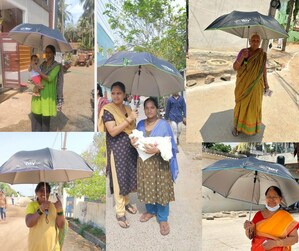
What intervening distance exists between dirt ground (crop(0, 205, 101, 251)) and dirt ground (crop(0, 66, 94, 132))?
86 cm

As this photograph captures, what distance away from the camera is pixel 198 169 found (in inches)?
160

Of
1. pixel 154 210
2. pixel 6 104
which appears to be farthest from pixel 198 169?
pixel 6 104

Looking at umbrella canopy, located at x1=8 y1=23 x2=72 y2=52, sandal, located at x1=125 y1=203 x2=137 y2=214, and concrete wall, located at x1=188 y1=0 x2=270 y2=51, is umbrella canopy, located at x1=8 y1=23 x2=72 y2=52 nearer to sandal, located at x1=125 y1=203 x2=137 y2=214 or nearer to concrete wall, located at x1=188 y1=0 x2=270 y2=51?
concrete wall, located at x1=188 y1=0 x2=270 y2=51

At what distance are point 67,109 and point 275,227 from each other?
2.15m

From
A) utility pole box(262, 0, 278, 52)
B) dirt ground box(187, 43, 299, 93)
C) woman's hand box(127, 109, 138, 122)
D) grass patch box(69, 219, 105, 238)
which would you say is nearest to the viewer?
woman's hand box(127, 109, 138, 122)

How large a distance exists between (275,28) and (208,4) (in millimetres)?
1038

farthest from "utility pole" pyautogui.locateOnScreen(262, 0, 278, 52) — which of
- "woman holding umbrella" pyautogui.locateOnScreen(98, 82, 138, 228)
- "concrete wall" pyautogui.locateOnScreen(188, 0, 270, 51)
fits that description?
"woman holding umbrella" pyautogui.locateOnScreen(98, 82, 138, 228)

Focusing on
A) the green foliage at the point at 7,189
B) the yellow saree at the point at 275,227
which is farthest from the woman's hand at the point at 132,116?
the green foliage at the point at 7,189

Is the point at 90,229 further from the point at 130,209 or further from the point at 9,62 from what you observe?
the point at 9,62

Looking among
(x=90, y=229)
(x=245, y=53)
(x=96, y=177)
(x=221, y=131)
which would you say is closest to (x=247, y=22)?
(x=245, y=53)

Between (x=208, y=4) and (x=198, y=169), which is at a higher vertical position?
(x=208, y=4)

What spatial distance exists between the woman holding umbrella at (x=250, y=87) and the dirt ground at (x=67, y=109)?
4.49 ft

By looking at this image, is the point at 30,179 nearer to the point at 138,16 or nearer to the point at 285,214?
the point at 138,16

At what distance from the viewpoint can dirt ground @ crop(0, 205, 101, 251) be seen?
4137 millimetres
